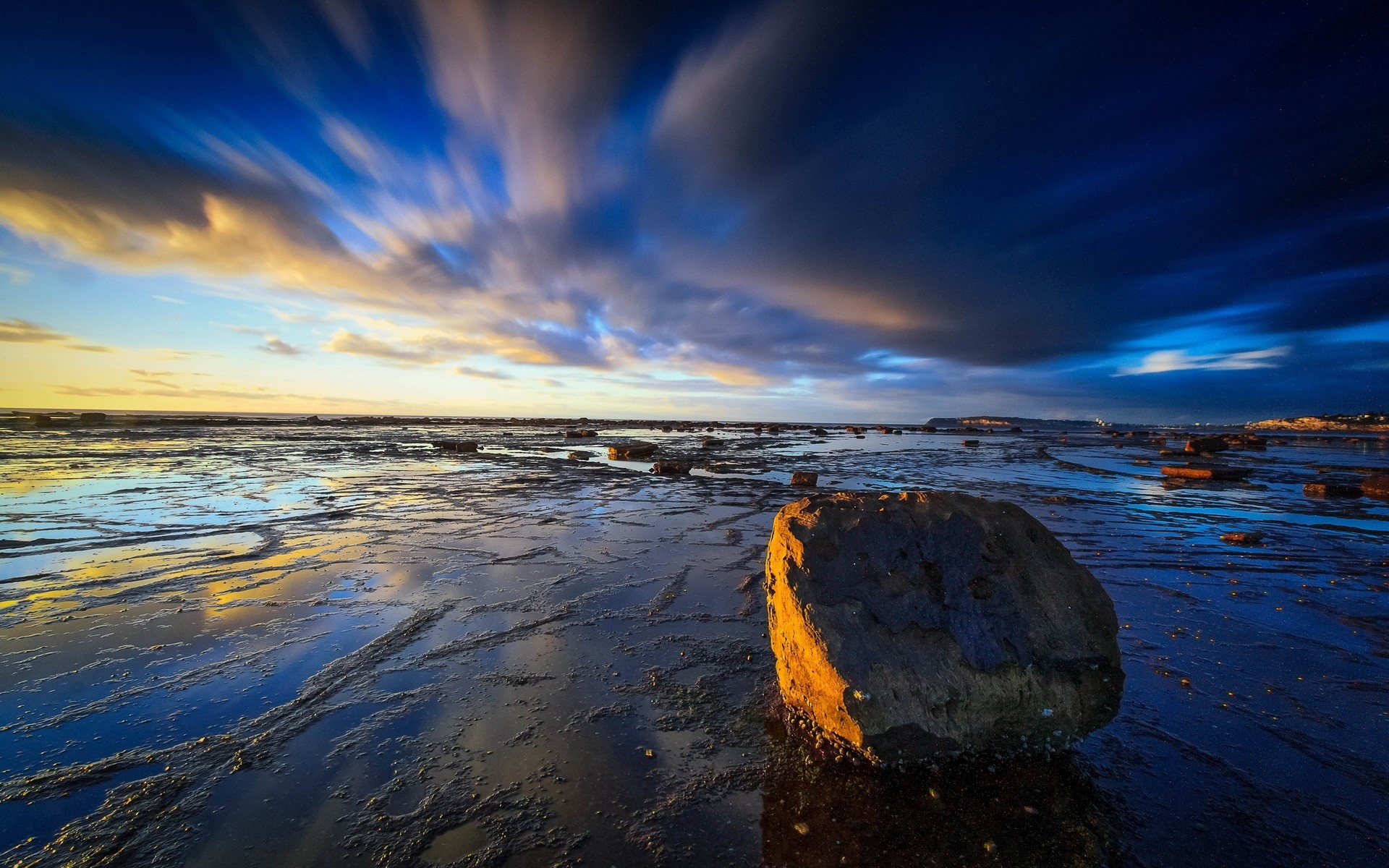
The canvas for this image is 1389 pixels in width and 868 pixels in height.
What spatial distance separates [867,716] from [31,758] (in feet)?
18.4

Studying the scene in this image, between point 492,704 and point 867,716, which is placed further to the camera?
point 492,704

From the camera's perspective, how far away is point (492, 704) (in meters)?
4.16

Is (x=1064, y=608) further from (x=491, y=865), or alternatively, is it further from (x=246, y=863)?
(x=246, y=863)

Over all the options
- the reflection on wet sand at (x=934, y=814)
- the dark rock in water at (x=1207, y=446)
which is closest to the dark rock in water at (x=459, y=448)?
the reflection on wet sand at (x=934, y=814)

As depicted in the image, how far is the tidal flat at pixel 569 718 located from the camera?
9.28 ft

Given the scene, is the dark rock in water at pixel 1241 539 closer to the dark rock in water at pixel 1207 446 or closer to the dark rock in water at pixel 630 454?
the dark rock in water at pixel 630 454

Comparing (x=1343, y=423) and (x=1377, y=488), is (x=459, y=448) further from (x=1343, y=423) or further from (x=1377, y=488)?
(x=1343, y=423)

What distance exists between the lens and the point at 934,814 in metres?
3.03

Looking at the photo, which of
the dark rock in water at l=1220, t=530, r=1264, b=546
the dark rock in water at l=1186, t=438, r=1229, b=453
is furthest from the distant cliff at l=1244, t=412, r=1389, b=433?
the dark rock in water at l=1220, t=530, r=1264, b=546

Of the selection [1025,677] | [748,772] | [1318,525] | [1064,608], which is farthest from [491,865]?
[1318,525]

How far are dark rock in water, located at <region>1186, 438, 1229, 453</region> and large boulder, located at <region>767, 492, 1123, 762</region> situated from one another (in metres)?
43.6

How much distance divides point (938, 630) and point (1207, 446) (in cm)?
4915

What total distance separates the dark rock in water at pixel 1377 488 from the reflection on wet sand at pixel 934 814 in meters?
24.6

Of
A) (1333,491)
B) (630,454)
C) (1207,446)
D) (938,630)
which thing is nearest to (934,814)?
(938,630)
